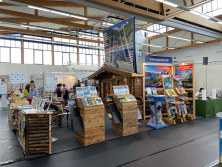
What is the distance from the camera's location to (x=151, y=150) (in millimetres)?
3740

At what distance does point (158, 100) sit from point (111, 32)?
3.65 m

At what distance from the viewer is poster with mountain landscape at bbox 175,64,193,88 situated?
7025mm

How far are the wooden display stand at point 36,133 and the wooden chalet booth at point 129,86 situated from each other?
81.1 inches

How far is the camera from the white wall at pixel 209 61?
8828 mm

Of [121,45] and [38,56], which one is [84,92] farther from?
[38,56]

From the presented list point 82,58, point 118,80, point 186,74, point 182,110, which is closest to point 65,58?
point 82,58

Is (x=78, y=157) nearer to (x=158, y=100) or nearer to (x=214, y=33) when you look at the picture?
(x=158, y=100)

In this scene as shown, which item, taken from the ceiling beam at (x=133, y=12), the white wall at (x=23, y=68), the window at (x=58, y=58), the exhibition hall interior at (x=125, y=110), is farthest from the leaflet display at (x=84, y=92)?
the window at (x=58, y=58)

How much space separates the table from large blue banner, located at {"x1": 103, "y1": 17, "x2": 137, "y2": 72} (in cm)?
340

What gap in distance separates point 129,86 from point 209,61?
10.2m

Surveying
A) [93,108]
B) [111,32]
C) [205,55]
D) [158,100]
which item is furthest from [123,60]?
[205,55]

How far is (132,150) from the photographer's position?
3.75 meters

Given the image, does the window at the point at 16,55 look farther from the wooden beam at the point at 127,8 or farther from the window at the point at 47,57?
the wooden beam at the point at 127,8

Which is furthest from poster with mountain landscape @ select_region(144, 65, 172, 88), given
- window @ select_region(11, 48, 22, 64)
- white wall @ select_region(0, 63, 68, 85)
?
window @ select_region(11, 48, 22, 64)
